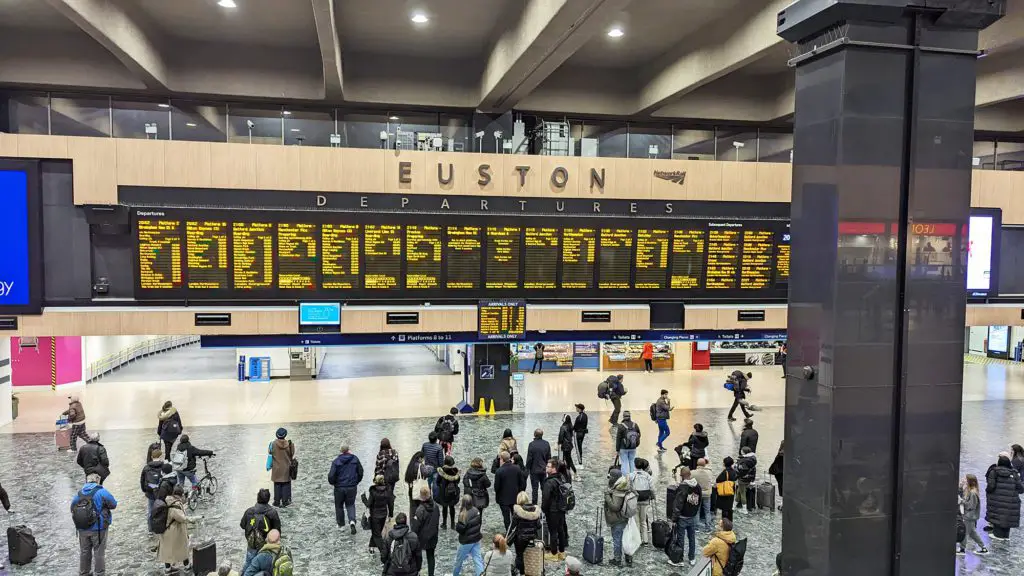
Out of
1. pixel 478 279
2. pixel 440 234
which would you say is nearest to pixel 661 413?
pixel 478 279

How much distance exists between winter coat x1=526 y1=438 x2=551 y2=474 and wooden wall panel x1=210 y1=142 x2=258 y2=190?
27.4 ft

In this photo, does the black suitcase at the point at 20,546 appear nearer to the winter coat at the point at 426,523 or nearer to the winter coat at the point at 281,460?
the winter coat at the point at 281,460

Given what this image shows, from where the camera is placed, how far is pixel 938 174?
4.21 metres

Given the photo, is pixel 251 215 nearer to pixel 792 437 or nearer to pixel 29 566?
pixel 29 566

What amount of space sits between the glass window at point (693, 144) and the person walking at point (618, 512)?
419 inches

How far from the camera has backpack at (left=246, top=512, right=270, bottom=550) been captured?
750 cm

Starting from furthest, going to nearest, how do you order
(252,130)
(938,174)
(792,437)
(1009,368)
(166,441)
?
(1009,368) → (252,130) → (166,441) → (792,437) → (938,174)

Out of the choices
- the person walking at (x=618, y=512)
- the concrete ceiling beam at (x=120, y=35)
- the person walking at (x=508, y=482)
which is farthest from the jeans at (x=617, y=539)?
the concrete ceiling beam at (x=120, y=35)

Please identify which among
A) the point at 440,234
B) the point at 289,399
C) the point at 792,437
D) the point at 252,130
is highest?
the point at 252,130

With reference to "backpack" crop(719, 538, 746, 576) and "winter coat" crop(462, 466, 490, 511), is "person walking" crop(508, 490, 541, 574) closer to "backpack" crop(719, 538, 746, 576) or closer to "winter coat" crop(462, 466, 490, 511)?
"winter coat" crop(462, 466, 490, 511)

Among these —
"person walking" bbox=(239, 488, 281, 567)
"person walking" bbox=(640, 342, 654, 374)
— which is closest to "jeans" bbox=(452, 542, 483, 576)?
"person walking" bbox=(239, 488, 281, 567)

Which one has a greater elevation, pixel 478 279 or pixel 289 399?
pixel 478 279

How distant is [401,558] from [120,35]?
11.6 m

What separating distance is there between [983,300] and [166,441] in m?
21.0
